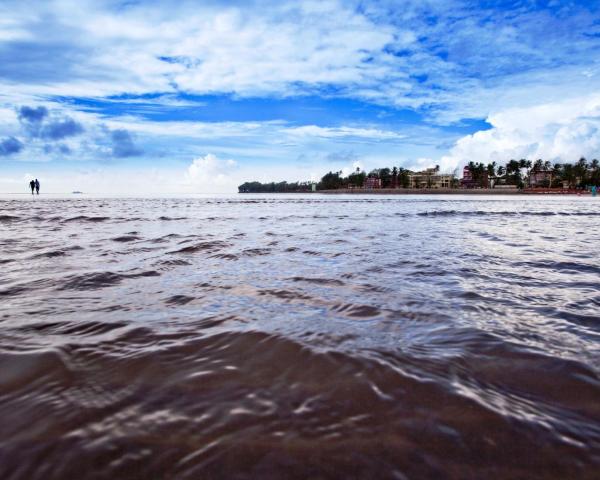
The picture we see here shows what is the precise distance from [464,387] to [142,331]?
7.86ft

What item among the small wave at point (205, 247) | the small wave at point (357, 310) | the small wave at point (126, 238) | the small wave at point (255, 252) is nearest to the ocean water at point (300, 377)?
the small wave at point (357, 310)

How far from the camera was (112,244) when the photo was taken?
8250mm

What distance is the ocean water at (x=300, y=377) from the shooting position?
152 centimetres

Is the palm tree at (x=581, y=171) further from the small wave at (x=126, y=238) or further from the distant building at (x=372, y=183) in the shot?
the small wave at (x=126, y=238)

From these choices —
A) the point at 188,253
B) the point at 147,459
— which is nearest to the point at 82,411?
the point at 147,459

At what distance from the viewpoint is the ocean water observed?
1517 millimetres

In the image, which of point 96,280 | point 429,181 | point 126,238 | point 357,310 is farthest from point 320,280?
point 429,181

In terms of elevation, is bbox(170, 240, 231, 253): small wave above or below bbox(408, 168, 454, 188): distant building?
below

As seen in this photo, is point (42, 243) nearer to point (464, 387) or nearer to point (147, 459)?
point (147, 459)

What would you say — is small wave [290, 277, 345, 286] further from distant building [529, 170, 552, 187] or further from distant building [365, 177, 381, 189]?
distant building [365, 177, 381, 189]

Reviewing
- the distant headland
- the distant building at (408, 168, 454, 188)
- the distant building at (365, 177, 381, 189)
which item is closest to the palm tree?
the distant headland

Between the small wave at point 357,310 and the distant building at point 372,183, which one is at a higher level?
the distant building at point 372,183

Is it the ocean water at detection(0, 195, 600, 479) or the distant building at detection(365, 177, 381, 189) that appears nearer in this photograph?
the ocean water at detection(0, 195, 600, 479)

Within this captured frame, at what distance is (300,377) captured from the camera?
86.4 inches
